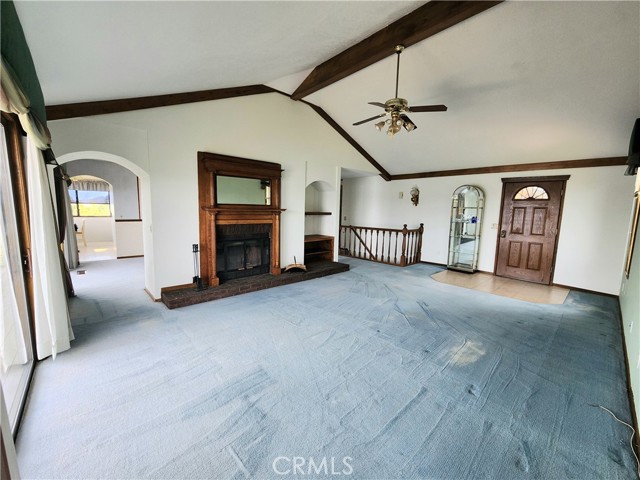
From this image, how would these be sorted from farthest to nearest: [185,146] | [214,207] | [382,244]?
[382,244], [214,207], [185,146]

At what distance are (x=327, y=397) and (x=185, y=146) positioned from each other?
406cm

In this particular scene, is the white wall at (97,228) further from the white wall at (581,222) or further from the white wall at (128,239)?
the white wall at (581,222)

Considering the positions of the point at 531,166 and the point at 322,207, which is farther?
the point at 322,207

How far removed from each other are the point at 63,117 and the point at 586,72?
6426 mm

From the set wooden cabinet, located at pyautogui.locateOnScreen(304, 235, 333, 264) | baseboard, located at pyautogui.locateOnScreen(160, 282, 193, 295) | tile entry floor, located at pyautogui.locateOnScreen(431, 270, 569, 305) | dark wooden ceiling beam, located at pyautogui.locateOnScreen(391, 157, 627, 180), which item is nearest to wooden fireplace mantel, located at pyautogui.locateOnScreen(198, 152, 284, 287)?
baseboard, located at pyautogui.locateOnScreen(160, 282, 193, 295)

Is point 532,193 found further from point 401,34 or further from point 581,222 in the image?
point 401,34

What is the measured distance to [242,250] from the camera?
16.6 feet

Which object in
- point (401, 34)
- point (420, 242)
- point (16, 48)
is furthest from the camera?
point (420, 242)

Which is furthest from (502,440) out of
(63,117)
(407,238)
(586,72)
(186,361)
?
(407,238)

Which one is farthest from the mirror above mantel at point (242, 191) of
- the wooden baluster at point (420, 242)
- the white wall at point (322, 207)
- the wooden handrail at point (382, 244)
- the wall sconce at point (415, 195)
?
the wooden baluster at point (420, 242)

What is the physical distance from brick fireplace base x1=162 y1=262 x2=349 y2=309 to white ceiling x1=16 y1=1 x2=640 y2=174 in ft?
9.00

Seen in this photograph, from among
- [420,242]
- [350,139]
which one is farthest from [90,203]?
[420,242]

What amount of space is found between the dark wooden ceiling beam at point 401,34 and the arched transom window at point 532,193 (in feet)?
14.0

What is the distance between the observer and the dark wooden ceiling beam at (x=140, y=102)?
10.7 ft
